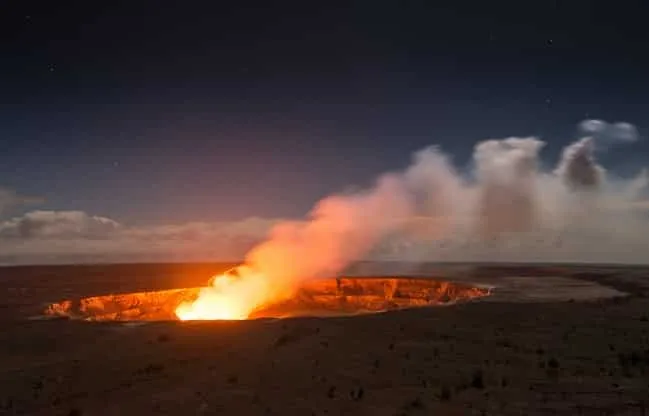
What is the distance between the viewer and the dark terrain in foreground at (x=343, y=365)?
1909 centimetres

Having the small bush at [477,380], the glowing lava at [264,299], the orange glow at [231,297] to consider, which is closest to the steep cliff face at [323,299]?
the glowing lava at [264,299]

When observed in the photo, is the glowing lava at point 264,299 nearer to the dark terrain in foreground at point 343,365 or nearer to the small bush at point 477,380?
the dark terrain in foreground at point 343,365

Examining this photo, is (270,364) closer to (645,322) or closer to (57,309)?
(645,322)

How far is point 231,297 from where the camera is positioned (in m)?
55.1

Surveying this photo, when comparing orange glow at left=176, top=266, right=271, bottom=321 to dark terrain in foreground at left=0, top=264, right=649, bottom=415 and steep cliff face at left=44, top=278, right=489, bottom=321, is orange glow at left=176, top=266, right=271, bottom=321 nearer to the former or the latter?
steep cliff face at left=44, top=278, right=489, bottom=321

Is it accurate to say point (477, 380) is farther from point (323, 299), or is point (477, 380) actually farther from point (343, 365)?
point (323, 299)

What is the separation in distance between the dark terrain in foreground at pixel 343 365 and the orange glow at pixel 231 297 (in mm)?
15784

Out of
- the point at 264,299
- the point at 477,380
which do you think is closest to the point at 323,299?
the point at 264,299

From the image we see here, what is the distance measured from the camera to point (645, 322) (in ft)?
107

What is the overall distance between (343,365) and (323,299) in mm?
39634

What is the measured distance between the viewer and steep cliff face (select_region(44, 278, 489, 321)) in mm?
51906

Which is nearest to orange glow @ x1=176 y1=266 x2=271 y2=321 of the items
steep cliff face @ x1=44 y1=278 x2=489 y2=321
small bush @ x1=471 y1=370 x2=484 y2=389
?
steep cliff face @ x1=44 y1=278 x2=489 y2=321

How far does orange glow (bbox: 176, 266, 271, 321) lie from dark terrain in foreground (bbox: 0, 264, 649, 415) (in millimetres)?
15784

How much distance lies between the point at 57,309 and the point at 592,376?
40363mm
